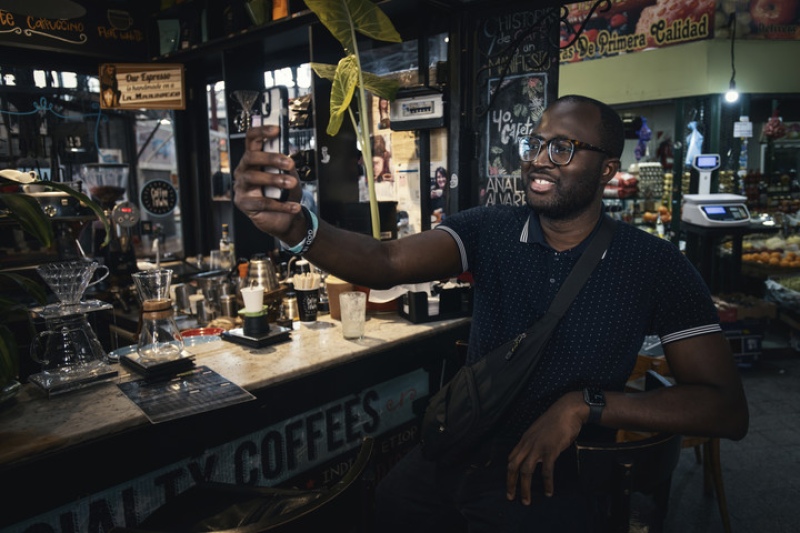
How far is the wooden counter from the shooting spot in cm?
160

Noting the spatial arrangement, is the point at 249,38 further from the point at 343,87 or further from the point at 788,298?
the point at 788,298

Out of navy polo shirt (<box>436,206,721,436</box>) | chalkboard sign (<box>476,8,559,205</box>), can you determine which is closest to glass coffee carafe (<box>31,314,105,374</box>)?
navy polo shirt (<box>436,206,721,436</box>)

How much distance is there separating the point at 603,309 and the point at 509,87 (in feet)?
5.88

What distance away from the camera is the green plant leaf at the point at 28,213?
1.69 meters

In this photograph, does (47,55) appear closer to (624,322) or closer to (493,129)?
(493,129)

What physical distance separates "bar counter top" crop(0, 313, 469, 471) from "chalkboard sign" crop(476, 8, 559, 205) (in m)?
0.93

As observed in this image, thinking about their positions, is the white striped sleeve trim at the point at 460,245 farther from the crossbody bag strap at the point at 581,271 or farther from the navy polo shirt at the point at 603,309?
the crossbody bag strap at the point at 581,271

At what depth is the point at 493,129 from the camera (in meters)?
3.26

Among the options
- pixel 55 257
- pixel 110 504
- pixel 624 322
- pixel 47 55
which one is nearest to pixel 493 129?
pixel 624 322

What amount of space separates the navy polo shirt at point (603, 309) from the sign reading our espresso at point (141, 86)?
3782 mm

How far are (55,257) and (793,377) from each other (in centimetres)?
593

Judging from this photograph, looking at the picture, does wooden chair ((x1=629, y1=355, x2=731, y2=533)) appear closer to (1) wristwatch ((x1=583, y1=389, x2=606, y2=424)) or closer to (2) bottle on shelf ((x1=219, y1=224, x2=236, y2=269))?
(1) wristwatch ((x1=583, y1=389, x2=606, y2=424))

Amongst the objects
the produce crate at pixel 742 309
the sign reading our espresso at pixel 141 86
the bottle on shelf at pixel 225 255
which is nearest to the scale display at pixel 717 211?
the produce crate at pixel 742 309

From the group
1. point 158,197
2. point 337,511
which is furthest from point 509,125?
point 158,197
